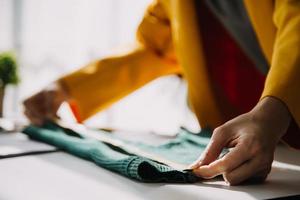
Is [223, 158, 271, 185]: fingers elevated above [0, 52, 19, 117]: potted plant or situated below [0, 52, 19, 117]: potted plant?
above

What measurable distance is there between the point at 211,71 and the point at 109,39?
1.02 meters

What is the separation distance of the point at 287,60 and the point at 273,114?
0.11 metres

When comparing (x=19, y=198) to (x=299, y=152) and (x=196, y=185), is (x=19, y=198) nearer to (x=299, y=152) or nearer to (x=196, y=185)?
(x=196, y=185)

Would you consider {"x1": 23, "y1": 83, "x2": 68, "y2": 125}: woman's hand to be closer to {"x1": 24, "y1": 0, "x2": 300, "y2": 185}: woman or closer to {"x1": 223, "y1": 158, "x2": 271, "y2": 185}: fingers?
{"x1": 24, "y1": 0, "x2": 300, "y2": 185}: woman

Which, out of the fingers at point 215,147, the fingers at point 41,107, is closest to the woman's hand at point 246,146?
the fingers at point 215,147

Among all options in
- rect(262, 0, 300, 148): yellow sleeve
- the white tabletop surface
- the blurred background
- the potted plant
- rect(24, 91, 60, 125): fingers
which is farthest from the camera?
the blurred background

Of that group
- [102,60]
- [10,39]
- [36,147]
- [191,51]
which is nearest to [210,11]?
[191,51]

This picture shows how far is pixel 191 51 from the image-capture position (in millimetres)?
881

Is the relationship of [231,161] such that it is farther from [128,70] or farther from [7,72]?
[7,72]

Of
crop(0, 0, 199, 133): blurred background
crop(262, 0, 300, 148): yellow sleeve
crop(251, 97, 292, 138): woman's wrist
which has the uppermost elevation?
crop(262, 0, 300, 148): yellow sleeve

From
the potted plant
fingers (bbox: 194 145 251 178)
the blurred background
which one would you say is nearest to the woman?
fingers (bbox: 194 145 251 178)

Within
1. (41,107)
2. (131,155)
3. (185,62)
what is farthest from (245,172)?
(41,107)

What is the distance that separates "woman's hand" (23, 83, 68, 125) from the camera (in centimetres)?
97

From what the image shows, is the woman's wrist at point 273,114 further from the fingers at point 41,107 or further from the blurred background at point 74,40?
the blurred background at point 74,40
